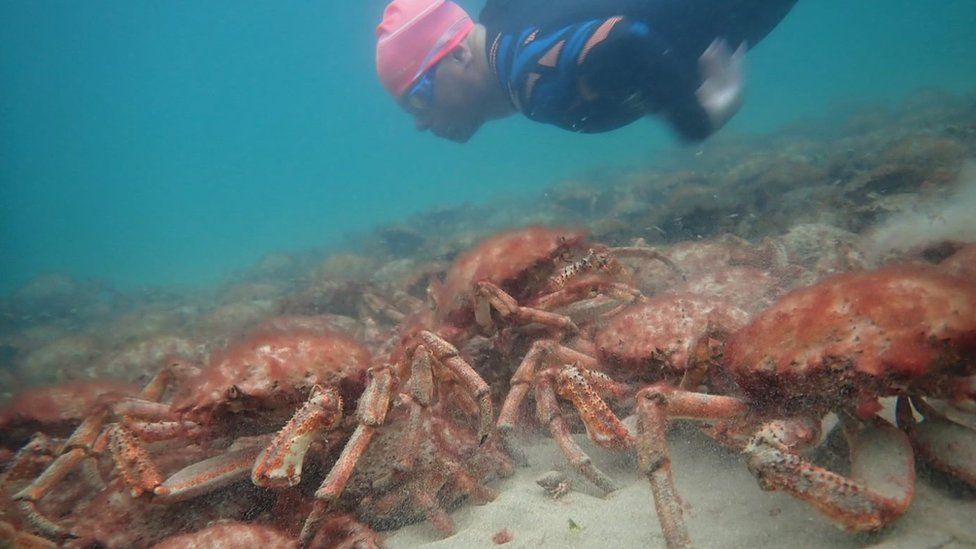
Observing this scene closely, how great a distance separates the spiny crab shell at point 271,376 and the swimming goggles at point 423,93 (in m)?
6.24

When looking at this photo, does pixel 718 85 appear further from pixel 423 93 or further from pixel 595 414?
pixel 595 414

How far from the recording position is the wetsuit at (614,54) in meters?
5.74

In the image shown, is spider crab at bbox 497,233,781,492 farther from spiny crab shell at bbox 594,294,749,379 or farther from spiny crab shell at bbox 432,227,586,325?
spiny crab shell at bbox 432,227,586,325

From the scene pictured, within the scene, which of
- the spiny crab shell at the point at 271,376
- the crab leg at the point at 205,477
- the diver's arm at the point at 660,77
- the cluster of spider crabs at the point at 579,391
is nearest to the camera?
the cluster of spider crabs at the point at 579,391

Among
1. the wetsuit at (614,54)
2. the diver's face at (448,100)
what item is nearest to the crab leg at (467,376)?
the wetsuit at (614,54)

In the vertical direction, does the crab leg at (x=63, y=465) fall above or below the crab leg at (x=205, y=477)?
above

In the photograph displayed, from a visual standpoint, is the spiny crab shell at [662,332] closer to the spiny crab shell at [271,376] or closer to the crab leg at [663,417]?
the crab leg at [663,417]

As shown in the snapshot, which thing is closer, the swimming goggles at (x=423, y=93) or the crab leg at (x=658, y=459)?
the crab leg at (x=658, y=459)

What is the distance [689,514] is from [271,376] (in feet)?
9.10

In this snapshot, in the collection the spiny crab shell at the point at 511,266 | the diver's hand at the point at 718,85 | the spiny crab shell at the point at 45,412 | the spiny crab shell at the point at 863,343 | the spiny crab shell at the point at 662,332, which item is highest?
the diver's hand at the point at 718,85

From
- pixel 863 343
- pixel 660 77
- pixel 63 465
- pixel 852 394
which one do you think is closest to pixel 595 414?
pixel 852 394

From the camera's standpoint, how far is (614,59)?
18.7 feet

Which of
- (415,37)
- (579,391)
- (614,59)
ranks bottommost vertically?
(579,391)

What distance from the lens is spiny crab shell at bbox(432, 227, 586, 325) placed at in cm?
443
